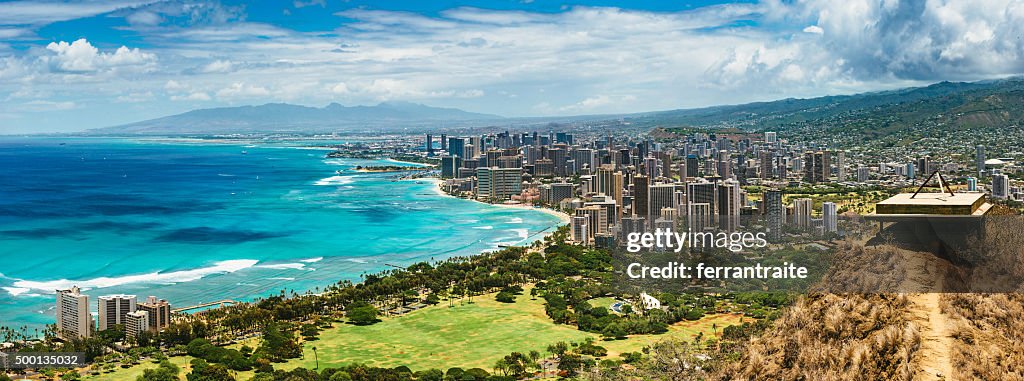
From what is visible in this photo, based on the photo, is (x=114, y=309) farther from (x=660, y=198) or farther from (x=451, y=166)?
(x=451, y=166)

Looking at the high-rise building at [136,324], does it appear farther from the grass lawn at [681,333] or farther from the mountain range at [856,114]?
the mountain range at [856,114]

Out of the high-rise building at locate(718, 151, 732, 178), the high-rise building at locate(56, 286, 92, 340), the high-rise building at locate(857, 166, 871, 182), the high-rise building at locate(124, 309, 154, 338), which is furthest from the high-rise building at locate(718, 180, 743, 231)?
the high-rise building at locate(56, 286, 92, 340)

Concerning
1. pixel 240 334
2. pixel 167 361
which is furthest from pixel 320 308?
pixel 167 361

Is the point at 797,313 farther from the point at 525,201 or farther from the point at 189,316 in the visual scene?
the point at 525,201

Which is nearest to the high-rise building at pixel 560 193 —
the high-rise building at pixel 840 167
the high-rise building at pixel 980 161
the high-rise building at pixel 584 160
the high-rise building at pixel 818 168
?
the high-rise building at pixel 818 168

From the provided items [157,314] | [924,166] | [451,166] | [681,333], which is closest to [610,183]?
[924,166]

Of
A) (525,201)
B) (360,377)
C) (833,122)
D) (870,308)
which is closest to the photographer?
(870,308)
